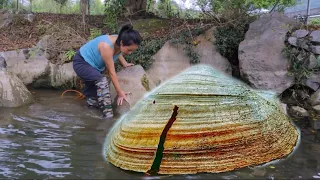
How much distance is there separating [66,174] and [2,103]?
122 inches

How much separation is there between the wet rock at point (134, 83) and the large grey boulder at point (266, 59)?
1.76m

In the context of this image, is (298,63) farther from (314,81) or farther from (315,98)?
(315,98)

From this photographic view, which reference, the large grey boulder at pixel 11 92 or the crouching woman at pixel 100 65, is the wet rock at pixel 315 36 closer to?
the crouching woman at pixel 100 65

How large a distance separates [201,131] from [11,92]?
13.2 feet

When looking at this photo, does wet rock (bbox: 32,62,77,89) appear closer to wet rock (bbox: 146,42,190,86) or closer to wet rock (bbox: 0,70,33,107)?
wet rock (bbox: 0,70,33,107)

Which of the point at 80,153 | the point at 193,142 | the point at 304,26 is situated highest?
the point at 304,26

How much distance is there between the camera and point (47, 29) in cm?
809

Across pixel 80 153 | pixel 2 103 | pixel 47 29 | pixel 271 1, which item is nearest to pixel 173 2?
pixel 271 1

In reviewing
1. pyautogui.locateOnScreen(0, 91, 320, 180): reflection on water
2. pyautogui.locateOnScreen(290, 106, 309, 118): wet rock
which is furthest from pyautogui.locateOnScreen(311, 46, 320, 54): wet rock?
pyautogui.locateOnScreen(0, 91, 320, 180): reflection on water

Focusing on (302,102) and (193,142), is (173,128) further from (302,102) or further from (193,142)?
(302,102)

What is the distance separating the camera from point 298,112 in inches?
222

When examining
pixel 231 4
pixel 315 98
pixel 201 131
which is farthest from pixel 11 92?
pixel 315 98

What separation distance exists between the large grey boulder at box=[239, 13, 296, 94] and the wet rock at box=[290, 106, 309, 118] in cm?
43

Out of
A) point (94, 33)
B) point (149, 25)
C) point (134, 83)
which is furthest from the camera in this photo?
point (149, 25)
